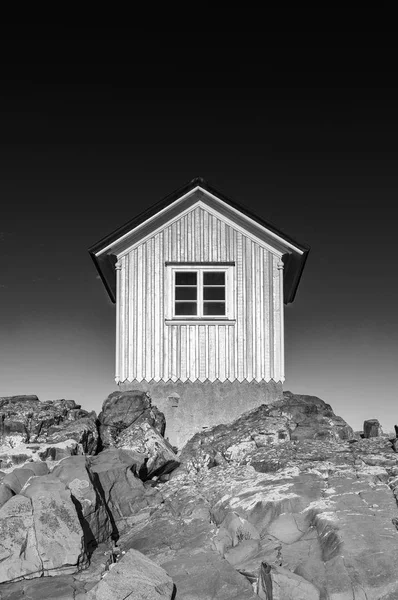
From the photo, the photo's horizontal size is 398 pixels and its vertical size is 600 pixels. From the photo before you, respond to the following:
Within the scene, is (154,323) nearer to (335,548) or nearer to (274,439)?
(274,439)

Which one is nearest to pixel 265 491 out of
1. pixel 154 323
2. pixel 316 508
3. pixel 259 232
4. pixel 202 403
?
pixel 316 508

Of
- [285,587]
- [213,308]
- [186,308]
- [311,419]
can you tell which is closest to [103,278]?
[186,308]

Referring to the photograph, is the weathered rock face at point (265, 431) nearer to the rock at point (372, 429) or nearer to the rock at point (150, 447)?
the rock at point (150, 447)

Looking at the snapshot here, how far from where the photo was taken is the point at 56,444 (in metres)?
14.7

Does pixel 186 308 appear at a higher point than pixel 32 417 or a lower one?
higher

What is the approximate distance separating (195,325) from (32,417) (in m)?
4.88

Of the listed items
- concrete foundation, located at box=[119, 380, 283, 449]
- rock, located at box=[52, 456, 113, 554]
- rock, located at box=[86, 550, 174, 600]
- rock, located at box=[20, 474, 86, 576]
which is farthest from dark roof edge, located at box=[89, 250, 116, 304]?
rock, located at box=[86, 550, 174, 600]

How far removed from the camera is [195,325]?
17.9m

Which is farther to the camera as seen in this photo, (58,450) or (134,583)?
(58,450)

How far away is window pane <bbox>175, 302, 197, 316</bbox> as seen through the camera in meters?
18.1

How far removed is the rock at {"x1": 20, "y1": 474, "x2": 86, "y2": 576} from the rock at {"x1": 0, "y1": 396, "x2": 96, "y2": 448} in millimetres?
4285

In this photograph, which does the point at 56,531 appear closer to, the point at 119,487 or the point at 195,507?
the point at 119,487

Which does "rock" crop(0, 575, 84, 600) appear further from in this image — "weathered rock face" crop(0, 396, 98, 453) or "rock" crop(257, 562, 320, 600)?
"weathered rock face" crop(0, 396, 98, 453)

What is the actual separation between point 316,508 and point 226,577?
217cm
